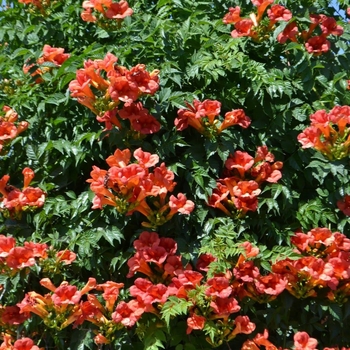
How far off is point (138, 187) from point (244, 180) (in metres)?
0.61

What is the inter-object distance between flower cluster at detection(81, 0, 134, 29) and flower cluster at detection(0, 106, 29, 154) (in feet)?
2.05

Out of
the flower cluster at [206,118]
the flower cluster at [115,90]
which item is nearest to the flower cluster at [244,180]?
the flower cluster at [206,118]

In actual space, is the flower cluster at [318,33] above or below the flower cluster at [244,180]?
above

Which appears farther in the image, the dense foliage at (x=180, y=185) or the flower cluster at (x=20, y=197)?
the flower cluster at (x=20, y=197)

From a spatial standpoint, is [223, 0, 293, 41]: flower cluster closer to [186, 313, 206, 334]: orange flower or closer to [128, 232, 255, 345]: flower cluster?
[128, 232, 255, 345]: flower cluster

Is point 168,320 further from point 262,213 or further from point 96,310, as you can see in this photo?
point 262,213

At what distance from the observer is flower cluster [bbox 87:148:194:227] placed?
321 cm

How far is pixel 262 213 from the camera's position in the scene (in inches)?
138

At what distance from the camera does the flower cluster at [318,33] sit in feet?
12.5

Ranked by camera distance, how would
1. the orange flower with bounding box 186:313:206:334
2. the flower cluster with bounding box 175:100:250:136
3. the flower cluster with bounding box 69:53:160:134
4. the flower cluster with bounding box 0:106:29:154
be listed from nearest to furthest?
the orange flower with bounding box 186:313:206:334
the flower cluster with bounding box 69:53:160:134
the flower cluster with bounding box 175:100:250:136
the flower cluster with bounding box 0:106:29:154

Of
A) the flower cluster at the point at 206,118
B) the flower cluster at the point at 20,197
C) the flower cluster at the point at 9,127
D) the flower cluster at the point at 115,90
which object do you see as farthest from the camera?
the flower cluster at the point at 9,127

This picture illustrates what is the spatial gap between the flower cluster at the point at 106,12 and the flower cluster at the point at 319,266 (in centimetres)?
143

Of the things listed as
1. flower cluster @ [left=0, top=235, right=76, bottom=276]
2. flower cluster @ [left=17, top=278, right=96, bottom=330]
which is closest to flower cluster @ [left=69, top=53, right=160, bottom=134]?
flower cluster @ [left=0, top=235, right=76, bottom=276]

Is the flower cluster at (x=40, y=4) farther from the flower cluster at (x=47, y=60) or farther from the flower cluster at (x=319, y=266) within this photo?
the flower cluster at (x=319, y=266)
